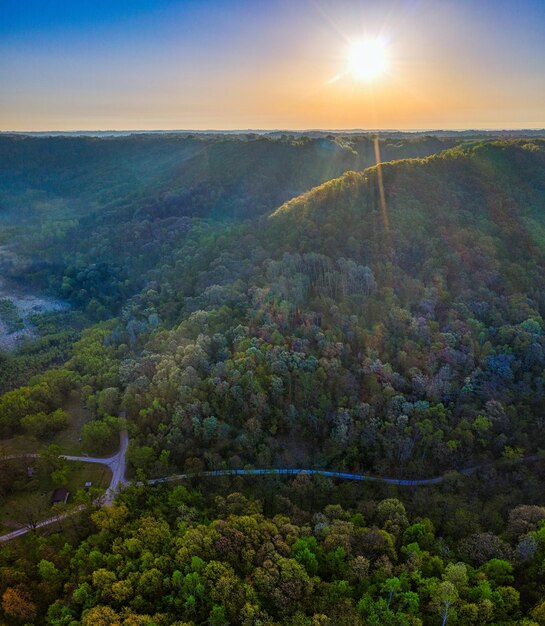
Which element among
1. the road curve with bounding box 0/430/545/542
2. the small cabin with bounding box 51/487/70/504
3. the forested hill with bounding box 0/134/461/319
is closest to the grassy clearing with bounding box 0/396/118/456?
the road curve with bounding box 0/430/545/542

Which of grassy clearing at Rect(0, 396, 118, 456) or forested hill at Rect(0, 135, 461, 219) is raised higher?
forested hill at Rect(0, 135, 461, 219)

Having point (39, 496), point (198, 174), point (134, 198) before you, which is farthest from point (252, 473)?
point (198, 174)

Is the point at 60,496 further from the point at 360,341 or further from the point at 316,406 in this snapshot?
the point at 360,341

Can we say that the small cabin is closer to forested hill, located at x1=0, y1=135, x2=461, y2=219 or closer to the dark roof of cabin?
the dark roof of cabin

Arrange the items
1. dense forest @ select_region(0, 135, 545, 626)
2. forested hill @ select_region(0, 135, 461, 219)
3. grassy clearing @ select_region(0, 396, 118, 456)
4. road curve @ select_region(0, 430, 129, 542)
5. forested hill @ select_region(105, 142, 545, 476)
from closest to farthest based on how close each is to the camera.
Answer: dense forest @ select_region(0, 135, 545, 626) → road curve @ select_region(0, 430, 129, 542) → forested hill @ select_region(105, 142, 545, 476) → grassy clearing @ select_region(0, 396, 118, 456) → forested hill @ select_region(0, 135, 461, 219)

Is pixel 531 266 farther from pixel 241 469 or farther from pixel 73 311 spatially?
pixel 73 311
